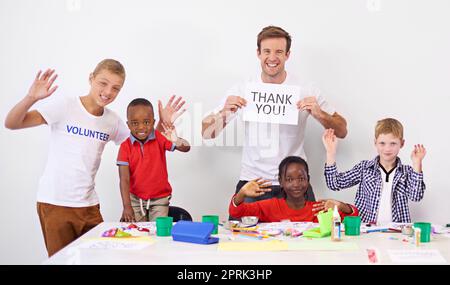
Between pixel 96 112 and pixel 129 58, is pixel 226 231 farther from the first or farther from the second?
pixel 129 58

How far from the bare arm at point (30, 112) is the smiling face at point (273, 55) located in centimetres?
128

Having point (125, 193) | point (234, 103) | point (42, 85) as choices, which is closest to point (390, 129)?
point (234, 103)

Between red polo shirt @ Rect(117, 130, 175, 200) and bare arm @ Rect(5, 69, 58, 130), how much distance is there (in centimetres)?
51

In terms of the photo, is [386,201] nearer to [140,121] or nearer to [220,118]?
[220,118]

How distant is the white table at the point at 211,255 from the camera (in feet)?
6.12

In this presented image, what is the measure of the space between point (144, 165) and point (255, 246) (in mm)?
1357

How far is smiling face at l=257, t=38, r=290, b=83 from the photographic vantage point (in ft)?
10.9

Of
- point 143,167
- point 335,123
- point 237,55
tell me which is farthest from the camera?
point 237,55

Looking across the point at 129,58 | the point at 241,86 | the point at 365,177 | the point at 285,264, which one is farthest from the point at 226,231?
the point at 129,58

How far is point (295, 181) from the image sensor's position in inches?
116

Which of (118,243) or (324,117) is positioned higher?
(324,117)

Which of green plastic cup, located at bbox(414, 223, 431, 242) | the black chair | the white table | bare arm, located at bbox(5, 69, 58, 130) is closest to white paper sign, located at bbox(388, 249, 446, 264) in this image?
the white table

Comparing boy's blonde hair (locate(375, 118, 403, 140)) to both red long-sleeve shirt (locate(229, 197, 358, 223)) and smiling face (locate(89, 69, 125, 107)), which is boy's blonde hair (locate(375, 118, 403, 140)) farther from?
smiling face (locate(89, 69, 125, 107))

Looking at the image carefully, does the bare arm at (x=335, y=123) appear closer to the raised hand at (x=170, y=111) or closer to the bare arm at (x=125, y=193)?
the raised hand at (x=170, y=111)
